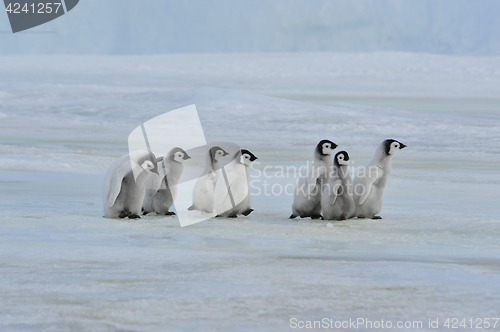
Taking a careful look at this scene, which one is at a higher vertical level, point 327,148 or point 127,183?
point 327,148

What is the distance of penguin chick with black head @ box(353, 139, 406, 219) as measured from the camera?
4570 millimetres

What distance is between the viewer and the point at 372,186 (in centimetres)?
461

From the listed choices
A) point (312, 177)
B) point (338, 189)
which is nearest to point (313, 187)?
point (312, 177)

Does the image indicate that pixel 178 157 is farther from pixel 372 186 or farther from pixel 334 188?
pixel 372 186

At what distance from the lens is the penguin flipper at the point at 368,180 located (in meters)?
4.57

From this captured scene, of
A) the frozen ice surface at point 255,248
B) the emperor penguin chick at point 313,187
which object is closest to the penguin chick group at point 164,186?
the frozen ice surface at point 255,248

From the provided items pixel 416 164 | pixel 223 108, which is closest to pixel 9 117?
pixel 223 108

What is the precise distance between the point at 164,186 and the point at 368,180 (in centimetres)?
138

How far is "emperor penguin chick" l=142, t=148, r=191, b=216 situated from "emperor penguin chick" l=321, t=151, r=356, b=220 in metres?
1.04

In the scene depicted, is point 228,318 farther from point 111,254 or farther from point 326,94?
point 326,94

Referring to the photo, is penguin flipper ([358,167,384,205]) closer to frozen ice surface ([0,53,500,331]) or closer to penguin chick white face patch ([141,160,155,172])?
frozen ice surface ([0,53,500,331])

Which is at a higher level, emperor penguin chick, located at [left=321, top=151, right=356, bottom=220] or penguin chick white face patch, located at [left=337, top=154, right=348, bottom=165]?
penguin chick white face patch, located at [left=337, top=154, right=348, bottom=165]

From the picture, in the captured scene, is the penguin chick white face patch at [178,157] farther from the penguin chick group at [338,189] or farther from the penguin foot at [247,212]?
the penguin chick group at [338,189]

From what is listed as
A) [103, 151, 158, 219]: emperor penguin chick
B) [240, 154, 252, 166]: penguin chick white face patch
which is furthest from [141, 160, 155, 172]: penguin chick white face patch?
[240, 154, 252, 166]: penguin chick white face patch
